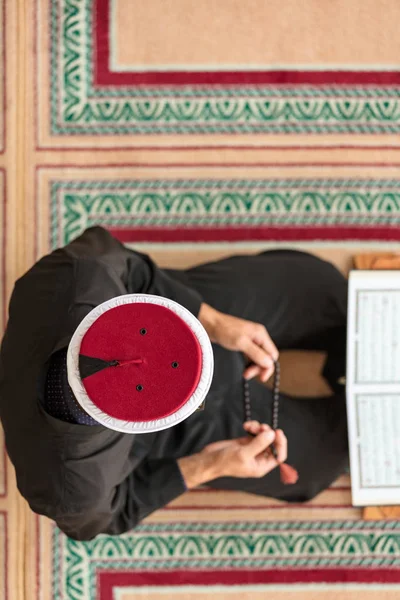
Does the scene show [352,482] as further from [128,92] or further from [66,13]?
[66,13]

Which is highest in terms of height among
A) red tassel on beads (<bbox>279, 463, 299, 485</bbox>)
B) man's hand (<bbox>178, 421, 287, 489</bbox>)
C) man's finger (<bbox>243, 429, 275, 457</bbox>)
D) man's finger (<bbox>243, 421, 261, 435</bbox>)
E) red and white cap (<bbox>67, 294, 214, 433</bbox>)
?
red and white cap (<bbox>67, 294, 214, 433</bbox>)

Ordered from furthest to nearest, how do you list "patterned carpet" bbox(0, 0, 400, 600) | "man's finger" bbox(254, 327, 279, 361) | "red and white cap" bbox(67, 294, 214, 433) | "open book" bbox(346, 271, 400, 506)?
1. "patterned carpet" bbox(0, 0, 400, 600)
2. "open book" bbox(346, 271, 400, 506)
3. "man's finger" bbox(254, 327, 279, 361)
4. "red and white cap" bbox(67, 294, 214, 433)

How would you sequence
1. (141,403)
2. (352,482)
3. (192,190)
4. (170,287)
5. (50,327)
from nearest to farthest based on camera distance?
(141,403)
(50,327)
(170,287)
(352,482)
(192,190)

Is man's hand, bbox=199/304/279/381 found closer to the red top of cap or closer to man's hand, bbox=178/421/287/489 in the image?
man's hand, bbox=178/421/287/489

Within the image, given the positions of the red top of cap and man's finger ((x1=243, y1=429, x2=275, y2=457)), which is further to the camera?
man's finger ((x1=243, y1=429, x2=275, y2=457))

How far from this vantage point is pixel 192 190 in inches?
46.6

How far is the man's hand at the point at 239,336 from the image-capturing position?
3.01 ft

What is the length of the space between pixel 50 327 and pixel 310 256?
0.56m

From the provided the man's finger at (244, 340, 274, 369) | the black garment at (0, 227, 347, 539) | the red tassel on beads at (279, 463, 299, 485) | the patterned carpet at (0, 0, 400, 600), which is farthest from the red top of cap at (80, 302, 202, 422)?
the patterned carpet at (0, 0, 400, 600)

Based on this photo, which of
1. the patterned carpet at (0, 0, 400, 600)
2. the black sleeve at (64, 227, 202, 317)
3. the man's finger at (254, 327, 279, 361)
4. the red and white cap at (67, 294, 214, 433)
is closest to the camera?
the red and white cap at (67, 294, 214, 433)

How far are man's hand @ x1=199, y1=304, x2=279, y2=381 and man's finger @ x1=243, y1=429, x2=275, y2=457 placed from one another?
96mm

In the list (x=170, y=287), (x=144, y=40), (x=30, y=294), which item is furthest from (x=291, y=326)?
(x=144, y=40)

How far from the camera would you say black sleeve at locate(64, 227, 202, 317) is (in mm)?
827

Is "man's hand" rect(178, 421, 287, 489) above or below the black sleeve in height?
below
